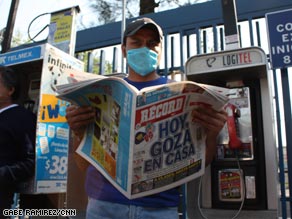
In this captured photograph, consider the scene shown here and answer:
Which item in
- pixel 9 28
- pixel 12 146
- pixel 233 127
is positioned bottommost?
pixel 12 146

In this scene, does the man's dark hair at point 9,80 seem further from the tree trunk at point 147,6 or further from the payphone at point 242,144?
the tree trunk at point 147,6

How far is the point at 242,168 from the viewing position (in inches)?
116

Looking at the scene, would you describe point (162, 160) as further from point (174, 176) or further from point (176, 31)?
point (176, 31)

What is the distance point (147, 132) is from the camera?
109 centimetres

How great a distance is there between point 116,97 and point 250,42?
271 centimetres

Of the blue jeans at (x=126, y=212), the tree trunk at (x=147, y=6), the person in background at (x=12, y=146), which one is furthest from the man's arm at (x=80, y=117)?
the tree trunk at (x=147, y=6)

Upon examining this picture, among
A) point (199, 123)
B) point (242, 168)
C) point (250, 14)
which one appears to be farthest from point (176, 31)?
point (199, 123)

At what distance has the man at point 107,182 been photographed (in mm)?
1165

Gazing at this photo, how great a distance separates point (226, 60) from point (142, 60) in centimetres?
150

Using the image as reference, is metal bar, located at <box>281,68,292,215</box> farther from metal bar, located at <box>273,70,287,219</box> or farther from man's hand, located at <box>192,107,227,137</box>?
man's hand, located at <box>192,107,227,137</box>

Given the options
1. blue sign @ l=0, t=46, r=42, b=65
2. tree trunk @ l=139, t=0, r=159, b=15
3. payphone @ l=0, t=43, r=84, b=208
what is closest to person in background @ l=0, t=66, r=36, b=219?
payphone @ l=0, t=43, r=84, b=208

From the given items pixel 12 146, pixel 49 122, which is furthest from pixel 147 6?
pixel 12 146

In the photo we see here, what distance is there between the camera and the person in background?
1.96m

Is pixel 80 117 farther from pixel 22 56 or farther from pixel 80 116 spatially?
pixel 22 56
